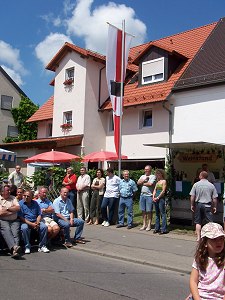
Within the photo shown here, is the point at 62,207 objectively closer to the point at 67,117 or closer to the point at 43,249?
the point at 43,249

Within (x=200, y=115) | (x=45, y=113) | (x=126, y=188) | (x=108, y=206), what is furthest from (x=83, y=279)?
(x=45, y=113)

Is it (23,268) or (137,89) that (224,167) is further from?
(137,89)

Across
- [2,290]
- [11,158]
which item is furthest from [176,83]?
[2,290]

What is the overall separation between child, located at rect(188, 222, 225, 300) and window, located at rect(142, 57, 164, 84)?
1903cm

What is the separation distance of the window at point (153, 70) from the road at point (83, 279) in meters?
14.7

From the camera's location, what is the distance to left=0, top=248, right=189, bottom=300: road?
620 cm

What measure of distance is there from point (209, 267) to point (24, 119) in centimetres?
3787

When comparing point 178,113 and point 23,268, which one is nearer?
point 23,268

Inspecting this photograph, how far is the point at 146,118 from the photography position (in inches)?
882

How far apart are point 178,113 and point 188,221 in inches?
321

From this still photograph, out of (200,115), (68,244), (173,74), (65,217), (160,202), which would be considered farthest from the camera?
(173,74)

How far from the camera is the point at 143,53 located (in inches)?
897

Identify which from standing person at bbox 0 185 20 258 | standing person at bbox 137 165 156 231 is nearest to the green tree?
standing person at bbox 137 165 156 231

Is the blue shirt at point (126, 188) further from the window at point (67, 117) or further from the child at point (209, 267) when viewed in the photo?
the window at point (67, 117)
